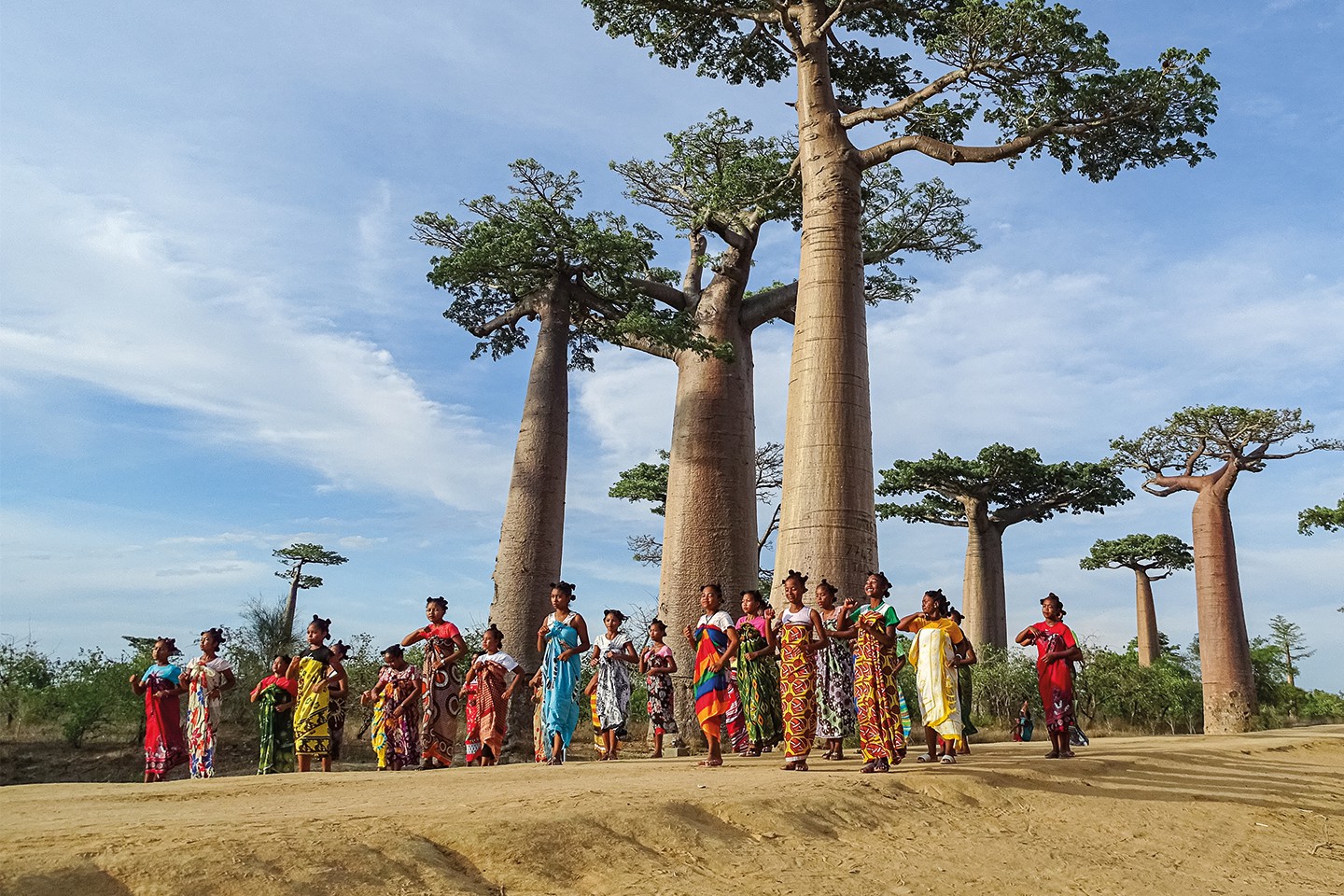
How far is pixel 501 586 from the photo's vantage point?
1227 cm

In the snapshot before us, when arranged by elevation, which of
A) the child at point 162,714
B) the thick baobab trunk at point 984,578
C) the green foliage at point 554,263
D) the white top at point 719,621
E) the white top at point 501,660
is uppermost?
the green foliage at point 554,263

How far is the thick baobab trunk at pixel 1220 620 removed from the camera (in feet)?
54.7

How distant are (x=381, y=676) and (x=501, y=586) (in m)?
3.94

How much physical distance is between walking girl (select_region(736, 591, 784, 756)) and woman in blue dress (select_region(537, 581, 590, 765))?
1.23m

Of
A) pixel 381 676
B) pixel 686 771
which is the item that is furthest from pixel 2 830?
pixel 381 676

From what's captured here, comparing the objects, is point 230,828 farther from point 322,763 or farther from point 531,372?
point 531,372

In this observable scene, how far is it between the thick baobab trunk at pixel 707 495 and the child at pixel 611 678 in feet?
10.6

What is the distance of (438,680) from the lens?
8102mm

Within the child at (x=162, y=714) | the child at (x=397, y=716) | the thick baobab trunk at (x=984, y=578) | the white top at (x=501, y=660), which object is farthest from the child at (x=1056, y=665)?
the thick baobab trunk at (x=984, y=578)

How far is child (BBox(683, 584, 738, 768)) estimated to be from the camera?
7117 mm

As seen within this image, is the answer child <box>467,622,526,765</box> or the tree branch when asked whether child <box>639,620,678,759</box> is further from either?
the tree branch

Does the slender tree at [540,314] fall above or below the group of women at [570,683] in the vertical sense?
above

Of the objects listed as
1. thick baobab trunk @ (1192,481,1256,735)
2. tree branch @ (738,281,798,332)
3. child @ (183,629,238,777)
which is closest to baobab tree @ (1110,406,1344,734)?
thick baobab trunk @ (1192,481,1256,735)

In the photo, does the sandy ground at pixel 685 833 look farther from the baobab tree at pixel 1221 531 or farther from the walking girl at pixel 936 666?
the baobab tree at pixel 1221 531
